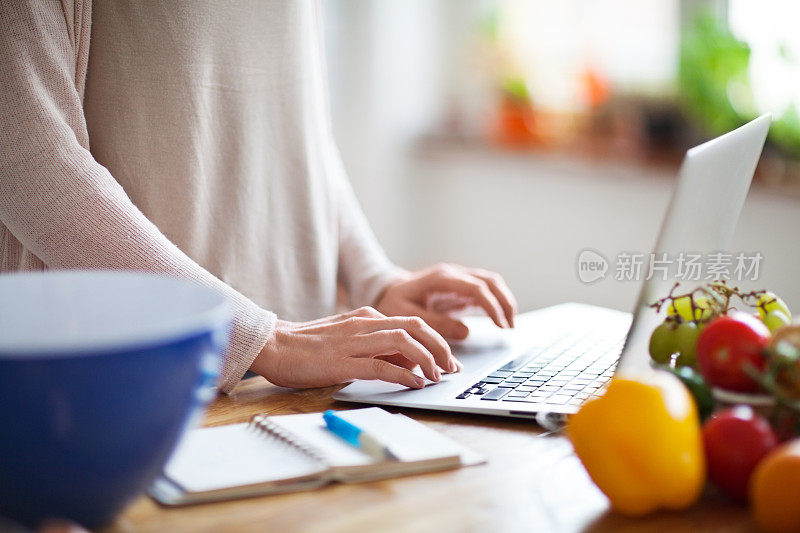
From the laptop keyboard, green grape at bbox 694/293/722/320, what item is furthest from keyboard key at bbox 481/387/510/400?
green grape at bbox 694/293/722/320

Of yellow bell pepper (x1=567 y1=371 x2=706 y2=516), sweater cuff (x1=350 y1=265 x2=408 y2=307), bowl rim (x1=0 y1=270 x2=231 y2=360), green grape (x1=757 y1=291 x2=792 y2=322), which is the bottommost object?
sweater cuff (x1=350 y1=265 x2=408 y2=307)

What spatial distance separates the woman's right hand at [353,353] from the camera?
3.08ft

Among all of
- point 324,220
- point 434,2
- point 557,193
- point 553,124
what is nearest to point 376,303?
point 324,220

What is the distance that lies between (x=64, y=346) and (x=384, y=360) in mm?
502

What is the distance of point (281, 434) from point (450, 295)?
509 millimetres

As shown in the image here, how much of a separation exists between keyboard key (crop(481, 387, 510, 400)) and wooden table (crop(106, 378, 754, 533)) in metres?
0.13

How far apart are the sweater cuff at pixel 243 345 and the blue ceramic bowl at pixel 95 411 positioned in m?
0.28

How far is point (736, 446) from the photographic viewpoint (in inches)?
26.5

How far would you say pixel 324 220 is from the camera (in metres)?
1.38

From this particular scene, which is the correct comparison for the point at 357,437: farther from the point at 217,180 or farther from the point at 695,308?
the point at 217,180

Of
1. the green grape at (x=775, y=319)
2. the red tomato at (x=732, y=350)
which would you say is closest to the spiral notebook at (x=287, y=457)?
the red tomato at (x=732, y=350)

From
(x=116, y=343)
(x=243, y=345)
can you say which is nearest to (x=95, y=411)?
(x=116, y=343)

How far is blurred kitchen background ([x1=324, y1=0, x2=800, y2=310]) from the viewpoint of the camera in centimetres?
261

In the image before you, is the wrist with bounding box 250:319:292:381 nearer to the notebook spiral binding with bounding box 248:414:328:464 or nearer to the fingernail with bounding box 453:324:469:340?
the notebook spiral binding with bounding box 248:414:328:464
